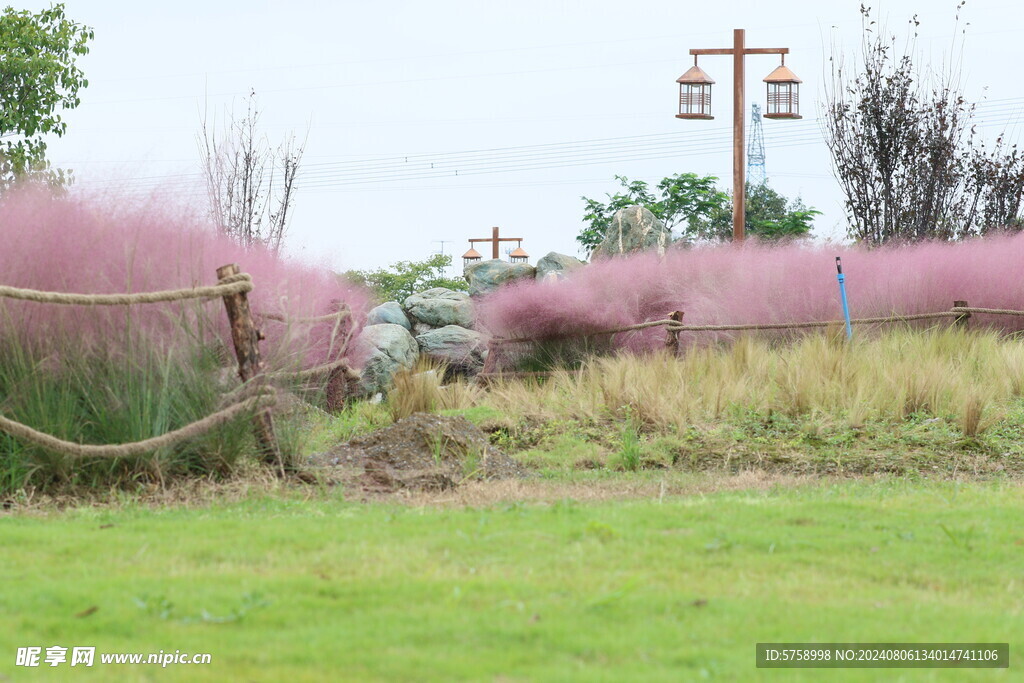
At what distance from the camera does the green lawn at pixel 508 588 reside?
2.74 meters

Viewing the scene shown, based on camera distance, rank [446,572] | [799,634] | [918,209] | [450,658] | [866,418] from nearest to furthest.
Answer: [450,658], [799,634], [446,572], [866,418], [918,209]

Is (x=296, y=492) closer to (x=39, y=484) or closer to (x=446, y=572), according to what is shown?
(x=39, y=484)

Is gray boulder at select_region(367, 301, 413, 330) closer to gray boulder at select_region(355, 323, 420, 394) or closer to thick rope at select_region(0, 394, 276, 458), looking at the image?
gray boulder at select_region(355, 323, 420, 394)

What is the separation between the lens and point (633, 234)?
19.0m

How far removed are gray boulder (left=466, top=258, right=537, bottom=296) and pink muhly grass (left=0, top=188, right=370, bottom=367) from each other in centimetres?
1407

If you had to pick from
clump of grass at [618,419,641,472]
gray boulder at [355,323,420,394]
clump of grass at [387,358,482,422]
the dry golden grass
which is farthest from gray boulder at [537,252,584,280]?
clump of grass at [618,419,641,472]

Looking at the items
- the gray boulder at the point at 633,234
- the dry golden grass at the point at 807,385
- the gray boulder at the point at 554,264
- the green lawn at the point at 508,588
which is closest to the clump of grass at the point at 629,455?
the dry golden grass at the point at 807,385

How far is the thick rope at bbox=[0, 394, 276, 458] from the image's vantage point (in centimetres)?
545

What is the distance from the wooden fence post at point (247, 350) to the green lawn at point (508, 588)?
1.13 meters

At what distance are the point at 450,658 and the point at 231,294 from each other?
154 inches

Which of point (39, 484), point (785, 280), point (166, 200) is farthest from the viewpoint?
point (785, 280)

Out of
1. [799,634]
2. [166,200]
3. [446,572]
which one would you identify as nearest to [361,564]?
[446,572]

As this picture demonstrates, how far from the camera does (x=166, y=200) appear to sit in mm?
7051

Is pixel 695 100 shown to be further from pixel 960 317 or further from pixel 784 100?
pixel 960 317
